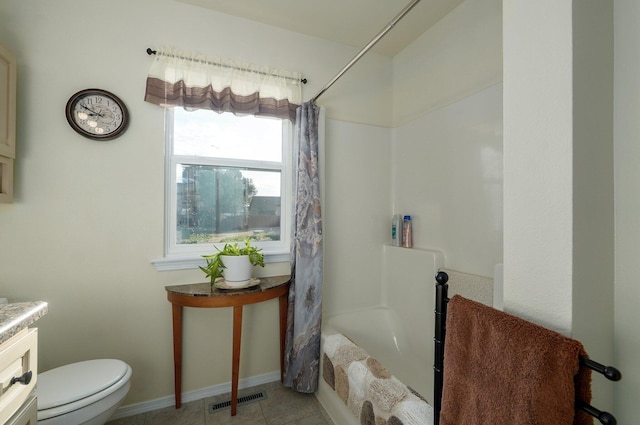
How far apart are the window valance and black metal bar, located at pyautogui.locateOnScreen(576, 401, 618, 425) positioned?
6.44ft

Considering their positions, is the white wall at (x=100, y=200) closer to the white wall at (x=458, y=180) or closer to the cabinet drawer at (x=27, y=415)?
the cabinet drawer at (x=27, y=415)

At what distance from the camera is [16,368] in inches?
30.0

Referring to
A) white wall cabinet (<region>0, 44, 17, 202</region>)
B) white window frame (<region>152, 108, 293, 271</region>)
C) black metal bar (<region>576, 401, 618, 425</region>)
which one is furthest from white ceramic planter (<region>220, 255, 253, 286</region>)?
black metal bar (<region>576, 401, 618, 425</region>)

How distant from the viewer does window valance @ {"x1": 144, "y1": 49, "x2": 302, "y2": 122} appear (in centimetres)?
174

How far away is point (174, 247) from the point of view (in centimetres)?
186

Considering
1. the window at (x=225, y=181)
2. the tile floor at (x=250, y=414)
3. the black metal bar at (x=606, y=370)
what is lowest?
the tile floor at (x=250, y=414)

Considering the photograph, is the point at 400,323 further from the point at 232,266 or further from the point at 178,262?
the point at 178,262

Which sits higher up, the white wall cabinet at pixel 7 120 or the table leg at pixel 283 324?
the white wall cabinet at pixel 7 120

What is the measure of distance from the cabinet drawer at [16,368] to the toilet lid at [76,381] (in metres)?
0.43

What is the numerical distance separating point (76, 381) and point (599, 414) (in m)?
1.85

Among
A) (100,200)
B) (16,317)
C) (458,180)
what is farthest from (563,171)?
(100,200)

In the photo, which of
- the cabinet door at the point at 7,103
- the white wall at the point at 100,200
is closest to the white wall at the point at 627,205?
the white wall at the point at 100,200

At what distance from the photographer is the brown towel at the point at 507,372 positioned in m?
0.58

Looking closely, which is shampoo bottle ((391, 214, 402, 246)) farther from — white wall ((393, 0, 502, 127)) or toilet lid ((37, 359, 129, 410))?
toilet lid ((37, 359, 129, 410))
